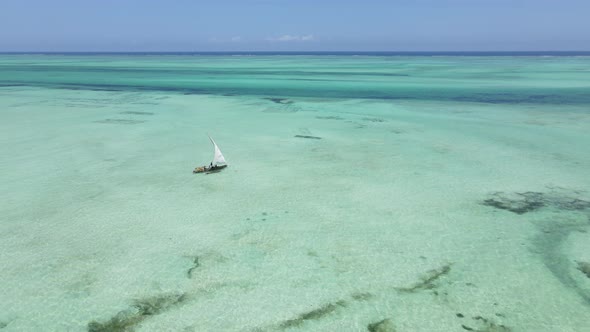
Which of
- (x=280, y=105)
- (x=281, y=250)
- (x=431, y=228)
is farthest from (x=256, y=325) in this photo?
(x=280, y=105)

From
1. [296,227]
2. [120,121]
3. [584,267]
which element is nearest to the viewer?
[584,267]

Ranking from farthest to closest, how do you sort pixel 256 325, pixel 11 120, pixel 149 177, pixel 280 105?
pixel 280 105 → pixel 11 120 → pixel 149 177 → pixel 256 325

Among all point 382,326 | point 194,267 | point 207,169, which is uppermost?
point 207,169

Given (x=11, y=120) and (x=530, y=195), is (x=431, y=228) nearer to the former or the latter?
(x=530, y=195)

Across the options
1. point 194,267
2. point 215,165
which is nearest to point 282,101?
point 215,165

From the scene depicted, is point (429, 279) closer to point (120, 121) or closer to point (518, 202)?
point (518, 202)

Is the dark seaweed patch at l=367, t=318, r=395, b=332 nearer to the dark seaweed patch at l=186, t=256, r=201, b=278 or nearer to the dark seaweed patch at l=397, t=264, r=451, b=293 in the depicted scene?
the dark seaweed patch at l=397, t=264, r=451, b=293

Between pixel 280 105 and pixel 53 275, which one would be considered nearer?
pixel 53 275
